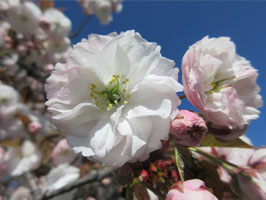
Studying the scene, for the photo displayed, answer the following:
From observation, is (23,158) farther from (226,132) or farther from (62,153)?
(226,132)

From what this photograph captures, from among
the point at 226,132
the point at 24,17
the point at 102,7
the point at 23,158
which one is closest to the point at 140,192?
the point at 226,132

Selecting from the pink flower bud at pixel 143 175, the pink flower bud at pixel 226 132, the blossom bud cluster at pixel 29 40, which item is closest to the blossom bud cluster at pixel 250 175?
the pink flower bud at pixel 226 132

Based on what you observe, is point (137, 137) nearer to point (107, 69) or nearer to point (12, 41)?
point (107, 69)

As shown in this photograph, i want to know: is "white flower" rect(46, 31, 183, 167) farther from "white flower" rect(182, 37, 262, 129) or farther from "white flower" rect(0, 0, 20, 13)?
"white flower" rect(0, 0, 20, 13)

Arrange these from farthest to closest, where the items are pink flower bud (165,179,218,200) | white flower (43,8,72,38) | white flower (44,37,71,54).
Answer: white flower (44,37,71,54) → white flower (43,8,72,38) → pink flower bud (165,179,218,200)

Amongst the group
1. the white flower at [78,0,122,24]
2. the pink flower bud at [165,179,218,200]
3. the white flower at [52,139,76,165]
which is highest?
the white flower at [78,0,122,24]

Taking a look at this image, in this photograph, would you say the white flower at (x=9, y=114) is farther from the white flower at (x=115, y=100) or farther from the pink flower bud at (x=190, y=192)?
the pink flower bud at (x=190, y=192)

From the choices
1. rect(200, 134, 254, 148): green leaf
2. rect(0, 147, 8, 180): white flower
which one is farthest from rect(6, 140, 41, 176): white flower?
rect(200, 134, 254, 148): green leaf
